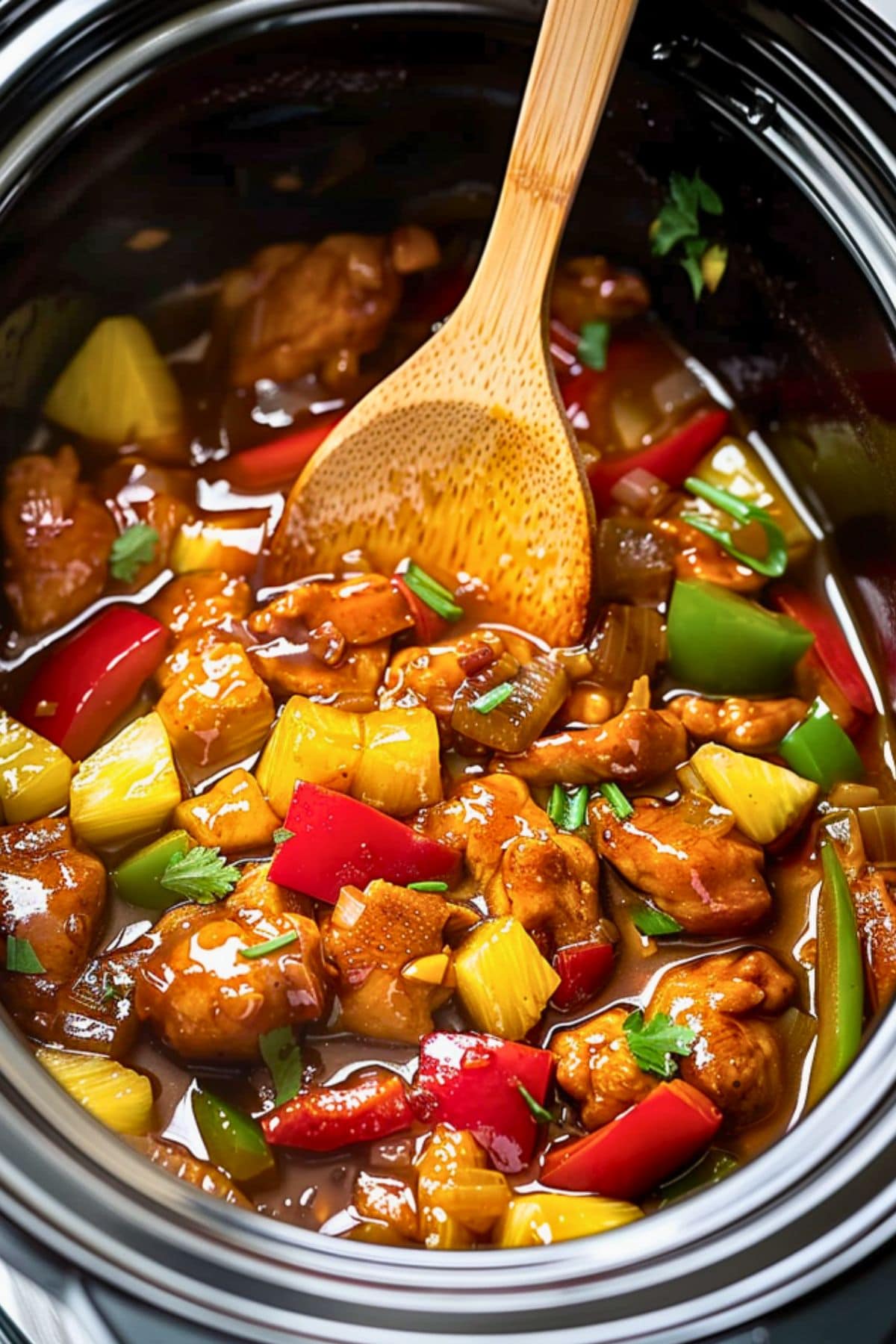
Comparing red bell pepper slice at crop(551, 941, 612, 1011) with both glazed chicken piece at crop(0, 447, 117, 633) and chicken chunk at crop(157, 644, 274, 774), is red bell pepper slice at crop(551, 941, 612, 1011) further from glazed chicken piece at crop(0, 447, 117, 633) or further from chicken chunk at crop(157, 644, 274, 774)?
glazed chicken piece at crop(0, 447, 117, 633)

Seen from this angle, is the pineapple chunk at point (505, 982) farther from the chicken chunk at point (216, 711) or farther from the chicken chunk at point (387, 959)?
the chicken chunk at point (216, 711)

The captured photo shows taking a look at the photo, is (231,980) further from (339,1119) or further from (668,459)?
(668,459)

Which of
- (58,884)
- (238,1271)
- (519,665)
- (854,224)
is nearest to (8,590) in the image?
(58,884)

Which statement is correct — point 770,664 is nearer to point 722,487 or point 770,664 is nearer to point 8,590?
point 722,487

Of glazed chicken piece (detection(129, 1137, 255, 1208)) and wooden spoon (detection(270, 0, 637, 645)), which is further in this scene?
wooden spoon (detection(270, 0, 637, 645))

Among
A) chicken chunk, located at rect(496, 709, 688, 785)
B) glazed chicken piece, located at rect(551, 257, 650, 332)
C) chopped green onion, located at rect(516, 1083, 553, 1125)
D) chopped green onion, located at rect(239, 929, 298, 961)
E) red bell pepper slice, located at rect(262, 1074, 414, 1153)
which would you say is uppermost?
glazed chicken piece, located at rect(551, 257, 650, 332)

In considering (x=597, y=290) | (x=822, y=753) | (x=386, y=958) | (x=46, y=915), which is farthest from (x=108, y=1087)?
(x=597, y=290)

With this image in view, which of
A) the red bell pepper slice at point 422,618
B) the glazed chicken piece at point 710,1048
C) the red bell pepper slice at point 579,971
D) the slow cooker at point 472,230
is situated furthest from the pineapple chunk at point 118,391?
the glazed chicken piece at point 710,1048

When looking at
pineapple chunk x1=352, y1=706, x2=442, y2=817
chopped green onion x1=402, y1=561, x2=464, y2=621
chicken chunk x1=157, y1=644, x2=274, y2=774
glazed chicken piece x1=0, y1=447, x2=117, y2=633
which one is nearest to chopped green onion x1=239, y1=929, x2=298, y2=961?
pineapple chunk x1=352, y1=706, x2=442, y2=817
